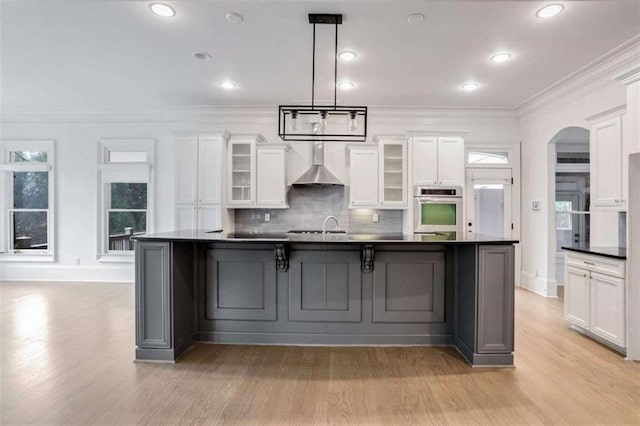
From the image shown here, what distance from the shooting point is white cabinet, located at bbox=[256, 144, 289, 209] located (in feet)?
18.1

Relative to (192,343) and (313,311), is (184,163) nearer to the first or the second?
(192,343)

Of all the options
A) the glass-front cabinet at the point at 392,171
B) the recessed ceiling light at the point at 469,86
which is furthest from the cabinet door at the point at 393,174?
the recessed ceiling light at the point at 469,86

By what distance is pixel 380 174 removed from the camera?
549cm

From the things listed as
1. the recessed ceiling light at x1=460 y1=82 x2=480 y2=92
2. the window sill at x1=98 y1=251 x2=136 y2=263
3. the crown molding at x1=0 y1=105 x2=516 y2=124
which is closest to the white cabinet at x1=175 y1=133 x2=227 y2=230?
the crown molding at x1=0 y1=105 x2=516 y2=124

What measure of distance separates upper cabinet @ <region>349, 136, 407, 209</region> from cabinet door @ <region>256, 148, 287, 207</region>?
1096mm

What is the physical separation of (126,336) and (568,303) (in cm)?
460

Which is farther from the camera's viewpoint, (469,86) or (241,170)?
(241,170)

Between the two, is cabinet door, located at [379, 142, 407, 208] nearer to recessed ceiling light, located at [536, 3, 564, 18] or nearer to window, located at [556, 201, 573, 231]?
recessed ceiling light, located at [536, 3, 564, 18]

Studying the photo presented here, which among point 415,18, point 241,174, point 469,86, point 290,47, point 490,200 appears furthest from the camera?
point 490,200

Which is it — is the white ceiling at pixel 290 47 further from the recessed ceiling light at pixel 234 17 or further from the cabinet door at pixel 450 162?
the cabinet door at pixel 450 162

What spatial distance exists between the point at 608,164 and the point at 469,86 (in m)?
2.00

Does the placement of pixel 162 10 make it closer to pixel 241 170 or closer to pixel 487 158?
pixel 241 170

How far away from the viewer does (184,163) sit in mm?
5465

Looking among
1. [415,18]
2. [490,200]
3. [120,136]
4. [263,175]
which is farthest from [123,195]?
[490,200]
